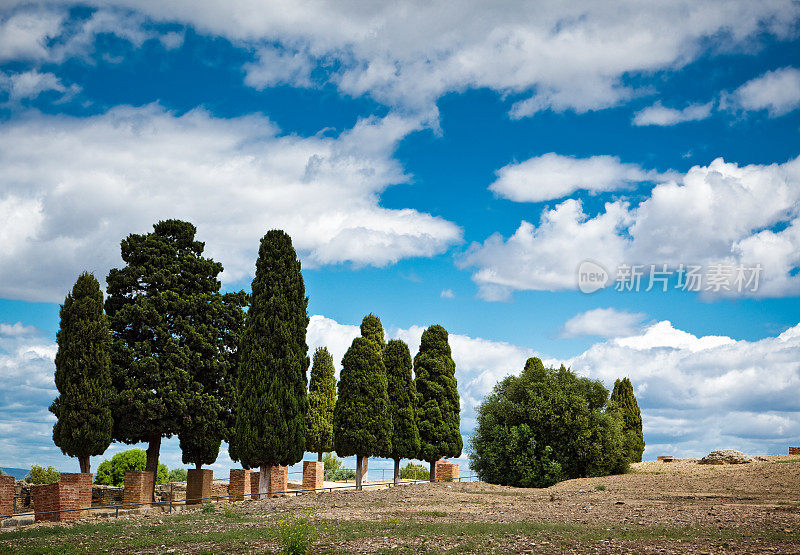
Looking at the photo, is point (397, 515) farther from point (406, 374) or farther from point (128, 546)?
point (406, 374)

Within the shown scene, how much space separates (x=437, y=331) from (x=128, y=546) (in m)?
29.1

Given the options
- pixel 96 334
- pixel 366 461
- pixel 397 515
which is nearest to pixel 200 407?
pixel 96 334

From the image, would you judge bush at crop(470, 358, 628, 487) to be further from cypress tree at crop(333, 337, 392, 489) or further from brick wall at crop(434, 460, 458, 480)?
cypress tree at crop(333, 337, 392, 489)

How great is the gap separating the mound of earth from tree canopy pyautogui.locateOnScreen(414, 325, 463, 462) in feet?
49.0

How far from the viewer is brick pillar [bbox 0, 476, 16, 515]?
878 inches

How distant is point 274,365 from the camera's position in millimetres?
28703

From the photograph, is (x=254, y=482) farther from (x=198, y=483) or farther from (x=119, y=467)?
(x=119, y=467)

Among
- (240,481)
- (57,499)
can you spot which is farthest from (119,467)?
(57,499)

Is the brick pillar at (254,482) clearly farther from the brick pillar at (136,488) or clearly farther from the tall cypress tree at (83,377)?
the tall cypress tree at (83,377)

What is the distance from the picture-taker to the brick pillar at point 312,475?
34.2 m

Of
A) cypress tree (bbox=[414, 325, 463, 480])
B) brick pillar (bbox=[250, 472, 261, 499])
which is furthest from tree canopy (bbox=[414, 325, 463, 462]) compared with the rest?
brick pillar (bbox=[250, 472, 261, 499])

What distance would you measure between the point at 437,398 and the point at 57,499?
2317 cm

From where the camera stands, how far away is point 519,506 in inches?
904

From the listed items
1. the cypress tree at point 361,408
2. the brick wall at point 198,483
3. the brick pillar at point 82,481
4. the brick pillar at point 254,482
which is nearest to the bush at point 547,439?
the cypress tree at point 361,408
